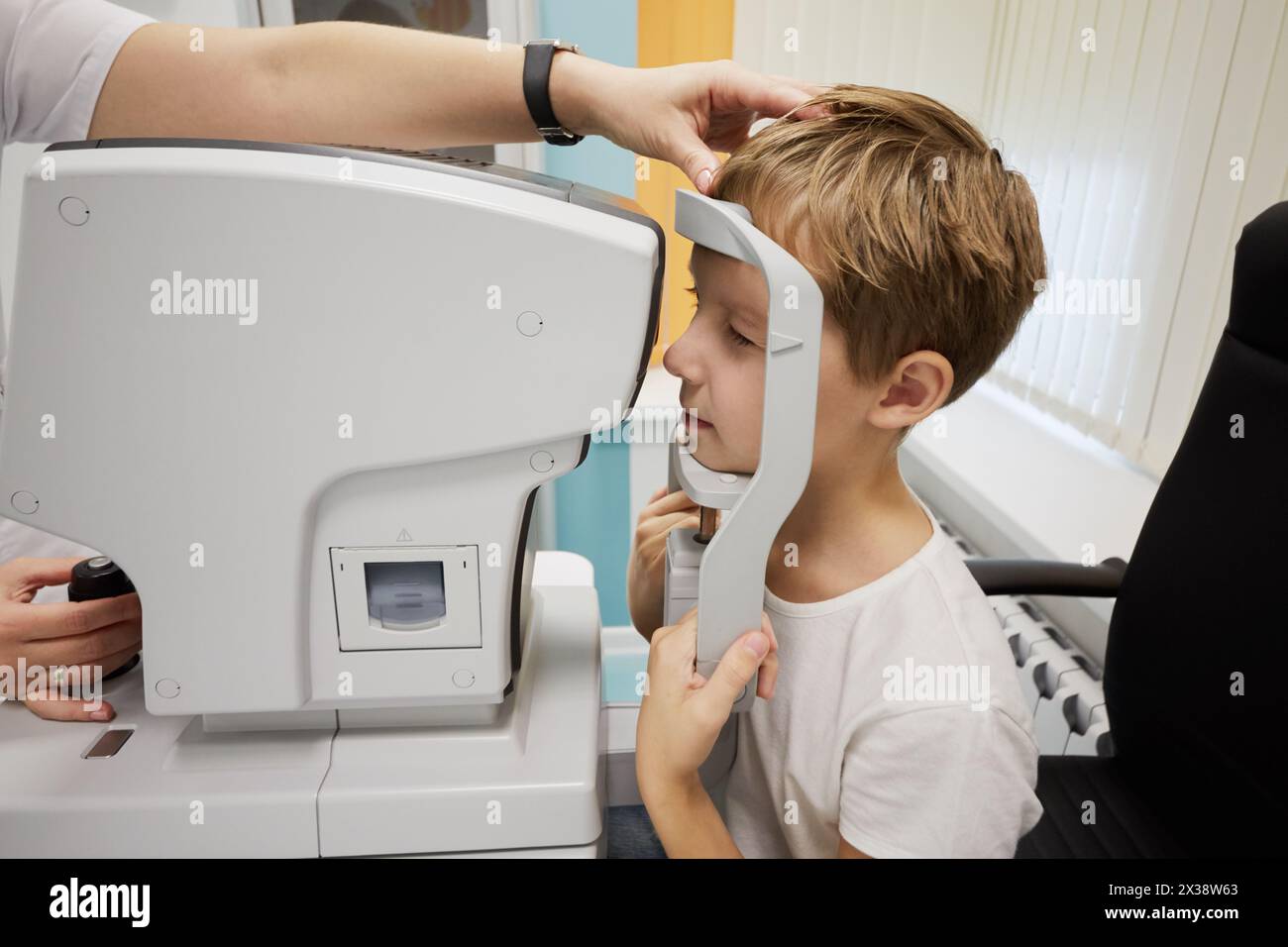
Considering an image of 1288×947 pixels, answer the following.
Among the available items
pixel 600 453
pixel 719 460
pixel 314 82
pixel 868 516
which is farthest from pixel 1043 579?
pixel 600 453

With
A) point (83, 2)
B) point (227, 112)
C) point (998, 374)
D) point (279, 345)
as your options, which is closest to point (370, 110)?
point (227, 112)

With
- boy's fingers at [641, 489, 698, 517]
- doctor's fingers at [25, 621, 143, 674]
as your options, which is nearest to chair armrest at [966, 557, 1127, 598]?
boy's fingers at [641, 489, 698, 517]

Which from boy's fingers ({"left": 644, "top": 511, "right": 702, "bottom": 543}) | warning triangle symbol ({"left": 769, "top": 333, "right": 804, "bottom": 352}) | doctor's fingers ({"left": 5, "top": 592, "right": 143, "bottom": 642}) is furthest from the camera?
boy's fingers ({"left": 644, "top": 511, "right": 702, "bottom": 543})

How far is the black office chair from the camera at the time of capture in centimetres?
77

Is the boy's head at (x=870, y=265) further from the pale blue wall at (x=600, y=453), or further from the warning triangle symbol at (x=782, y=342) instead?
the pale blue wall at (x=600, y=453)

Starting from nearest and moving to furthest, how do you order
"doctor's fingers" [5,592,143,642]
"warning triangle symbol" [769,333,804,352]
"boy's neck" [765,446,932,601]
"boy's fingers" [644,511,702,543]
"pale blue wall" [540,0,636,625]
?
"warning triangle symbol" [769,333,804,352]
"doctor's fingers" [5,592,143,642]
"boy's neck" [765,446,932,601]
"boy's fingers" [644,511,702,543]
"pale blue wall" [540,0,636,625]

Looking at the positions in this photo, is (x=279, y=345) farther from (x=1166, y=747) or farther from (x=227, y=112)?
(x=1166, y=747)

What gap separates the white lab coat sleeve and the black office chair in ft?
3.57

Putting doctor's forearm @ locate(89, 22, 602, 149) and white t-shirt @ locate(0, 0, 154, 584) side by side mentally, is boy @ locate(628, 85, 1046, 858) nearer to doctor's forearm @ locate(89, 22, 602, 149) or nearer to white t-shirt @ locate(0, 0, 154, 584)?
doctor's forearm @ locate(89, 22, 602, 149)

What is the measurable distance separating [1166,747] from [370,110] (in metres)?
1.07

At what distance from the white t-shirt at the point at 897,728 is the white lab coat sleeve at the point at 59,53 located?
0.80m

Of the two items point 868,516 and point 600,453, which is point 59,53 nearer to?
point 868,516

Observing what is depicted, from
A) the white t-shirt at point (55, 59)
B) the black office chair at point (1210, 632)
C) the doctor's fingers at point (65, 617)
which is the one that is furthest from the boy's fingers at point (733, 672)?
the white t-shirt at point (55, 59)

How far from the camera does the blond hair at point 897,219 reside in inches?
24.6
